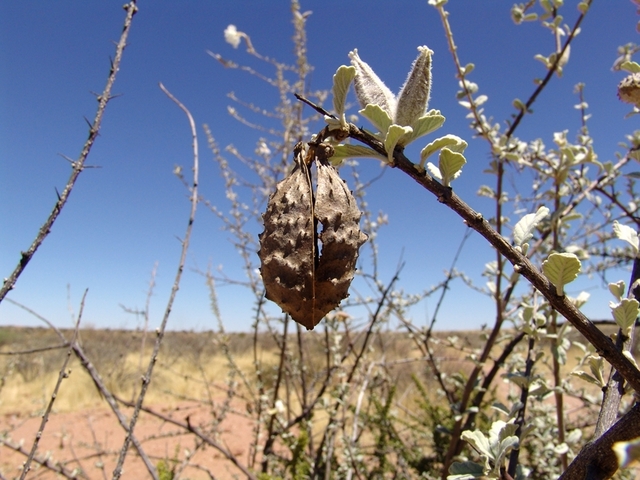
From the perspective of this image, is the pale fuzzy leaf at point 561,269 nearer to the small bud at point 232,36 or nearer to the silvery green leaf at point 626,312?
the silvery green leaf at point 626,312

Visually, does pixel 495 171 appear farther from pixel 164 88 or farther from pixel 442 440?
pixel 442 440

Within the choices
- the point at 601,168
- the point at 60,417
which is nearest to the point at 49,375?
the point at 60,417

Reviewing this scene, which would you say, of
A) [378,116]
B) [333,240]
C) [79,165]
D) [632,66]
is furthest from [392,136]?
[79,165]

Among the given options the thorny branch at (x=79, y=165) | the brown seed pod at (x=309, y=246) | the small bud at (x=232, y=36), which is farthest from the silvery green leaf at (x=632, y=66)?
the small bud at (x=232, y=36)

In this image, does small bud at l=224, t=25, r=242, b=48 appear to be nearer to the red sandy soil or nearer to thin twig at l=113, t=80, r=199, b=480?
thin twig at l=113, t=80, r=199, b=480

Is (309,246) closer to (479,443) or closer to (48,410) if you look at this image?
(479,443)

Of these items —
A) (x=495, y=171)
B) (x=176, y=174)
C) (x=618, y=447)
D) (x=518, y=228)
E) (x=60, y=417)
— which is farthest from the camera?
(x=60, y=417)
